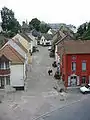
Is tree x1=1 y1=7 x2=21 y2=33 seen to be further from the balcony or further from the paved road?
the paved road

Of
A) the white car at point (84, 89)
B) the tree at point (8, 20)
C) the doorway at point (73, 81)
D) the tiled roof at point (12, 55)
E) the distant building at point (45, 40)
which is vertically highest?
the tree at point (8, 20)

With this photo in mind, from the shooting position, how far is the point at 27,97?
49.3 metres

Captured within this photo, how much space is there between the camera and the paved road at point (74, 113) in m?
40.0

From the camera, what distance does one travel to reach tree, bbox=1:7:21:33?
13750 centimetres

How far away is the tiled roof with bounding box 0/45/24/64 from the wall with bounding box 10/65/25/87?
955 mm

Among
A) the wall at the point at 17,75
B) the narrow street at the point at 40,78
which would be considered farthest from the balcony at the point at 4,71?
the narrow street at the point at 40,78

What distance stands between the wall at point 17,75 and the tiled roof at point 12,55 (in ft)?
3.13

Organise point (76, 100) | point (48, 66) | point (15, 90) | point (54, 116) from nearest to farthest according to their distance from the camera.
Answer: point (54, 116) → point (76, 100) → point (15, 90) → point (48, 66)

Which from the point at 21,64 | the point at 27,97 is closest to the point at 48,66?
the point at 21,64

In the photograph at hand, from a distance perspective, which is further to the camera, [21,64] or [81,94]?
[21,64]

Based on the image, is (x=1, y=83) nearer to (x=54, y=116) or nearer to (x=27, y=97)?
(x=27, y=97)

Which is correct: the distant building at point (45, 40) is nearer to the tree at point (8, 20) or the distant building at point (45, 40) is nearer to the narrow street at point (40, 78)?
the tree at point (8, 20)

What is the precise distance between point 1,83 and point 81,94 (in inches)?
509

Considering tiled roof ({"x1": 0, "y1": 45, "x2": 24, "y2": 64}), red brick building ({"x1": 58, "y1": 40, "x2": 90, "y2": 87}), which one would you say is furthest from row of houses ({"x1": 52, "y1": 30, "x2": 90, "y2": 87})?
tiled roof ({"x1": 0, "y1": 45, "x2": 24, "y2": 64})
